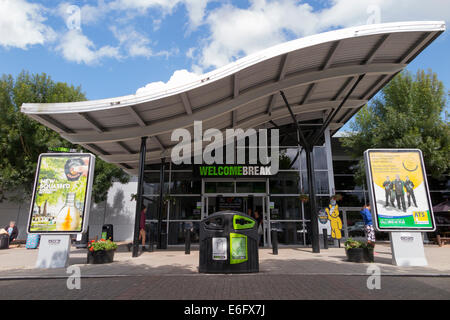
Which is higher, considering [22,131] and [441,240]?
[22,131]

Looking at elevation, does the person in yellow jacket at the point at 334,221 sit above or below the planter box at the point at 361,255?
above

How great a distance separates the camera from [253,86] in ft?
34.8

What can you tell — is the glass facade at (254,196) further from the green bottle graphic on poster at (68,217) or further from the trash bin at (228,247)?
the trash bin at (228,247)

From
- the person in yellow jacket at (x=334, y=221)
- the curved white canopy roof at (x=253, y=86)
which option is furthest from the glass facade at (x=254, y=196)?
the curved white canopy roof at (x=253, y=86)

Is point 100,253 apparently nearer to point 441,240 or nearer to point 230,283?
point 230,283

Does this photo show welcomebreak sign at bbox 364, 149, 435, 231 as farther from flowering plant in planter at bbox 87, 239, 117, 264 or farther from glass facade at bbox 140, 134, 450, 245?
flowering plant in planter at bbox 87, 239, 117, 264

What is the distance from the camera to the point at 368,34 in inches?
338

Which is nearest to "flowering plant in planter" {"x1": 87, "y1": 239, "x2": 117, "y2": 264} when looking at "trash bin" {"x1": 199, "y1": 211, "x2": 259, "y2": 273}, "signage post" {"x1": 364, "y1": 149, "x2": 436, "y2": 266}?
"trash bin" {"x1": 199, "y1": 211, "x2": 259, "y2": 273}

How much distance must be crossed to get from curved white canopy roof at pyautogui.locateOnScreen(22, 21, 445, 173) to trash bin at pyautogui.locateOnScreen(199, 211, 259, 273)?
4.39 meters

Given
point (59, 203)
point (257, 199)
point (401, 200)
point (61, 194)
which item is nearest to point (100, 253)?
point (59, 203)

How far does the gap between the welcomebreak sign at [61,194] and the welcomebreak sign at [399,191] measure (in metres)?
8.67

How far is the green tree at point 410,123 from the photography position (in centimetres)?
1608

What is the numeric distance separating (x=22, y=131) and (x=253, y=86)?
668 inches

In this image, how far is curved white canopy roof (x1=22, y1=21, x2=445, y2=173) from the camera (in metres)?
8.66
